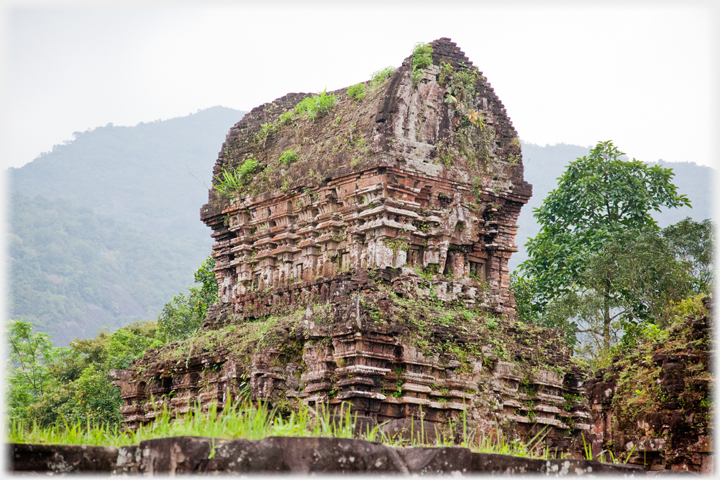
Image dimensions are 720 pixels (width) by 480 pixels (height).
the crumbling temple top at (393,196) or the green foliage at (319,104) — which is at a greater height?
the green foliage at (319,104)

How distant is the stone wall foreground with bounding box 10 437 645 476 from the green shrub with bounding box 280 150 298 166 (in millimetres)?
8429

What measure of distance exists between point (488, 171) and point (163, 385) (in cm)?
641

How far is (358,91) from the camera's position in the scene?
1388 cm

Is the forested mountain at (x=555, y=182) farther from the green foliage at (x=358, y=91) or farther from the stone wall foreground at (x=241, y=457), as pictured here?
the stone wall foreground at (x=241, y=457)

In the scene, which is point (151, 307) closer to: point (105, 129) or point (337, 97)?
point (105, 129)

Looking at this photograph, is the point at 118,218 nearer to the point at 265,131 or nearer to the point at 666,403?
the point at 265,131

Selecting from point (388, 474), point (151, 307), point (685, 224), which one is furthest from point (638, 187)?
point (151, 307)

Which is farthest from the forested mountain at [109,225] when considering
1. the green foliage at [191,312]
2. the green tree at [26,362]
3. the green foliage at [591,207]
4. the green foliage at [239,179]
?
the green foliage at [239,179]

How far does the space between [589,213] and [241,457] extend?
60.8 ft

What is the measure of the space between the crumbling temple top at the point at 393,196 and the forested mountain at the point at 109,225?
55.7 m

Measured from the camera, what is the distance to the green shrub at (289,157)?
46.3ft

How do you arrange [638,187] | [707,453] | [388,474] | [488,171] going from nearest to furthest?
[388,474] → [707,453] → [488,171] → [638,187]

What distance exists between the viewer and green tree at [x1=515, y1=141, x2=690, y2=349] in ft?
71.0

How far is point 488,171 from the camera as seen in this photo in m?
13.5
